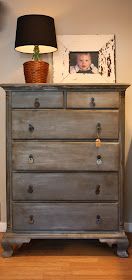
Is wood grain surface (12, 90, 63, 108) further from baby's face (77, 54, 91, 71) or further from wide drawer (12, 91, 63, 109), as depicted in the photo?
baby's face (77, 54, 91, 71)

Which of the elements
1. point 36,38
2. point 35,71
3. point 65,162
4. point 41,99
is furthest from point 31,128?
point 36,38

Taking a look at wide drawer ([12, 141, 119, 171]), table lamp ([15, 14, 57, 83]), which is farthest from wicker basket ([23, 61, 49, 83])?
wide drawer ([12, 141, 119, 171])

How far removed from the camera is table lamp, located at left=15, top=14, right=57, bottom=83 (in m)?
2.41

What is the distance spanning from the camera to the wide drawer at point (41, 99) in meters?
2.31

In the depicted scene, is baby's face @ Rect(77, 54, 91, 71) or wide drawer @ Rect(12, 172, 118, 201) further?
baby's face @ Rect(77, 54, 91, 71)

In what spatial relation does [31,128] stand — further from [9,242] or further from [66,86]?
[9,242]

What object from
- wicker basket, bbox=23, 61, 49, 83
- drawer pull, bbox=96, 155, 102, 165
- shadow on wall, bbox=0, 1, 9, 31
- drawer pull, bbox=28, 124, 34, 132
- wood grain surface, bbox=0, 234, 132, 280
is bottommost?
wood grain surface, bbox=0, 234, 132, 280

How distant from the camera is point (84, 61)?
9.16ft

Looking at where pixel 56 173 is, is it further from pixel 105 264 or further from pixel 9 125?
pixel 105 264

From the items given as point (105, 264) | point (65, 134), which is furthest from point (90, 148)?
point (105, 264)

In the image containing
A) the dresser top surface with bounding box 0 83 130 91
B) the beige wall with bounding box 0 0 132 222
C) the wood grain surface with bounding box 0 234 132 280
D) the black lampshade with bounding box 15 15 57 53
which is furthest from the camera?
the beige wall with bounding box 0 0 132 222

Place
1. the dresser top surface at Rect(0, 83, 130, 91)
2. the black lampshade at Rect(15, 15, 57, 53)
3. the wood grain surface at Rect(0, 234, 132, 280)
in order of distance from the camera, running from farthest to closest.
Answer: the black lampshade at Rect(15, 15, 57, 53)
the dresser top surface at Rect(0, 83, 130, 91)
the wood grain surface at Rect(0, 234, 132, 280)

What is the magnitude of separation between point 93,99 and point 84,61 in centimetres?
61

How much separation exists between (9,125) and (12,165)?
27 centimetres
